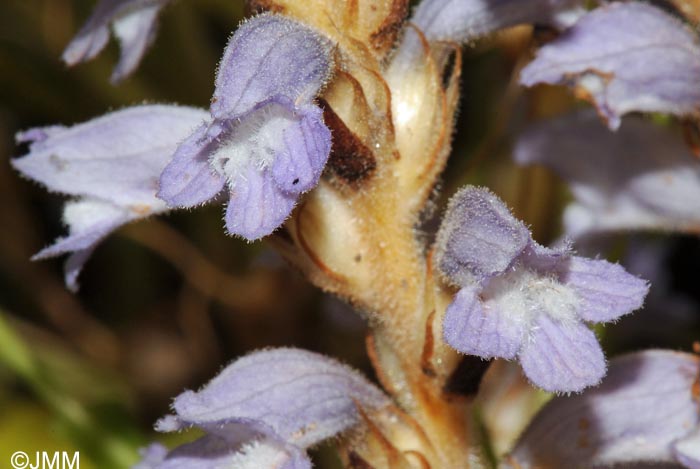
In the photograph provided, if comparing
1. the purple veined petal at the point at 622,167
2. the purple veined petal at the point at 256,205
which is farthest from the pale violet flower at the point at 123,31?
the purple veined petal at the point at 622,167

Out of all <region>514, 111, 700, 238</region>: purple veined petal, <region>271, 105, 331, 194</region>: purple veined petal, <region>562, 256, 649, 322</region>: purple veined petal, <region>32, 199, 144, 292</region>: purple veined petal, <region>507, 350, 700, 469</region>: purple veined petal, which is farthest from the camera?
<region>514, 111, 700, 238</region>: purple veined petal

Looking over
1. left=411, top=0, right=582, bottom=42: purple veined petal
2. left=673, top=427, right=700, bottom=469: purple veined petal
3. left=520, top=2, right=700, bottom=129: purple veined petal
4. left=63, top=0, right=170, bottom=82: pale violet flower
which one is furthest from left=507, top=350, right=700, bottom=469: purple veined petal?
left=63, top=0, right=170, bottom=82: pale violet flower

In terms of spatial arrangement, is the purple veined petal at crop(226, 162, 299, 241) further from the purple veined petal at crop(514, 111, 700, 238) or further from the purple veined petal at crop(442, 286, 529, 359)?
the purple veined petal at crop(514, 111, 700, 238)

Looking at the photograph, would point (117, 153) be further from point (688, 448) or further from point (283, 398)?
point (688, 448)

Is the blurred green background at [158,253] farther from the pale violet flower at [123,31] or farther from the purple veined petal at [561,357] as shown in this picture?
the purple veined petal at [561,357]

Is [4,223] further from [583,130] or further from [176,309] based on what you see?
[583,130]
